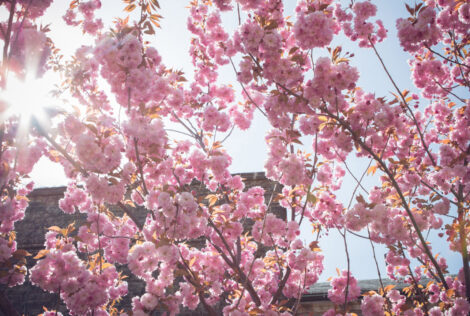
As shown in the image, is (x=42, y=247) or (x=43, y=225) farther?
(x=43, y=225)

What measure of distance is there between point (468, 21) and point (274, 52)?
2.47 m

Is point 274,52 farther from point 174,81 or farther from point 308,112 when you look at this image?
point 174,81

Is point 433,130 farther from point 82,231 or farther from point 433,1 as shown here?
point 82,231

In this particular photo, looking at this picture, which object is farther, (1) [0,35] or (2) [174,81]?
(2) [174,81]

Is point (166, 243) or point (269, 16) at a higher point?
point (269, 16)

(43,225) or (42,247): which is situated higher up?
(43,225)

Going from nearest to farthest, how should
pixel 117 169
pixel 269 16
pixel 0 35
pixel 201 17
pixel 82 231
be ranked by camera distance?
pixel 0 35, pixel 117 169, pixel 269 16, pixel 82 231, pixel 201 17

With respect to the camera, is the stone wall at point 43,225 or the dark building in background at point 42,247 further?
the stone wall at point 43,225

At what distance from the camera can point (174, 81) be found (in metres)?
5.00

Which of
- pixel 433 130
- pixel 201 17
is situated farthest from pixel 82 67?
pixel 433 130

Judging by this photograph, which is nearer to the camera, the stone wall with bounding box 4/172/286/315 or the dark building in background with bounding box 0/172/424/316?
the dark building in background with bounding box 0/172/424/316

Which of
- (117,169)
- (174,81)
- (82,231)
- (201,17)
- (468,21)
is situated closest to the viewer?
(117,169)

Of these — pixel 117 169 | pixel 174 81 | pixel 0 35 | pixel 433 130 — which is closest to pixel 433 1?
pixel 433 130

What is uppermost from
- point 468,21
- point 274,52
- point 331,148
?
point 468,21
